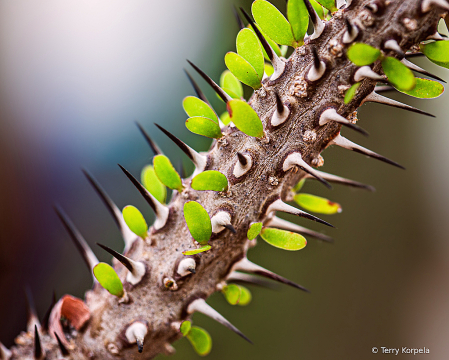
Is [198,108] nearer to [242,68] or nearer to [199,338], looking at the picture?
[242,68]

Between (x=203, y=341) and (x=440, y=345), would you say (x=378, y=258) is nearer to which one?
(x=440, y=345)

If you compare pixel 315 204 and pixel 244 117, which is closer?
pixel 244 117

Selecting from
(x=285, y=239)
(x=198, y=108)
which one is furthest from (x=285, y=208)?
(x=198, y=108)

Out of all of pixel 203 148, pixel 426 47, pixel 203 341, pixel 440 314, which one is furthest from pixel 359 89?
pixel 440 314

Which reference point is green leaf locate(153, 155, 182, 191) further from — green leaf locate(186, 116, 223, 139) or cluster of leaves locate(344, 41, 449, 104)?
cluster of leaves locate(344, 41, 449, 104)

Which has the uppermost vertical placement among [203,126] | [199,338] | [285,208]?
[203,126]

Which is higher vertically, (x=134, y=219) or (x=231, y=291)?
(x=134, y=219)

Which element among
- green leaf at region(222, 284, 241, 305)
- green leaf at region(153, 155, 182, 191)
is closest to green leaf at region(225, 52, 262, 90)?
green leaf at region(153, 155, 182, 191)
